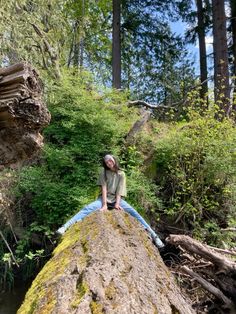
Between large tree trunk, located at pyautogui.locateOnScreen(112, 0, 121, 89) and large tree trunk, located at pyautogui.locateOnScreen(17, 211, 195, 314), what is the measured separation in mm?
10742

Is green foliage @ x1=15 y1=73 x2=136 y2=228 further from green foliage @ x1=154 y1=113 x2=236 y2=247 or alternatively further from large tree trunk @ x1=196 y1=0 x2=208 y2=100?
large tree trunk @ x1=196 y1=0 x2=208 y2=100

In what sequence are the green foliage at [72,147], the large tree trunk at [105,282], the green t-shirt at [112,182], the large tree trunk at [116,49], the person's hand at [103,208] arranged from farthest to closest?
the large tree trunk at [116,49] → the green foliage at [72,147] → the green t-shirt at [112,182] → the person's hand at [103,208] → the large tree trunk at [105,282]

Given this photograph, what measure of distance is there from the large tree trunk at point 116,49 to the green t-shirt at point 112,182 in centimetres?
839

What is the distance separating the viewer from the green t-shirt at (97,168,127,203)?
5746mm

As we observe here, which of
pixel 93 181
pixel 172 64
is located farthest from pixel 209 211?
pixel 172 64

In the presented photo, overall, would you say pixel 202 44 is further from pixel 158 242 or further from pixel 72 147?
pixel 158 242

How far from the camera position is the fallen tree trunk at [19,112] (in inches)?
142

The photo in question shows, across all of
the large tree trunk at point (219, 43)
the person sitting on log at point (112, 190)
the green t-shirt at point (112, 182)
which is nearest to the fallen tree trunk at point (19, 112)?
the person sitting on log at point (112, 190)

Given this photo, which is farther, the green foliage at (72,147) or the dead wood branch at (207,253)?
the green foliage at (72,147)

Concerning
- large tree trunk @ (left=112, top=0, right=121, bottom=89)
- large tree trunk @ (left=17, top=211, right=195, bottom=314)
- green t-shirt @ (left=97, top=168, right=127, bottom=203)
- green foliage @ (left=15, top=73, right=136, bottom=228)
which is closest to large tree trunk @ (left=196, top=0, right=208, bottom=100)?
large tree trunk @ (left=112, top=0, right=121, bottom=89)

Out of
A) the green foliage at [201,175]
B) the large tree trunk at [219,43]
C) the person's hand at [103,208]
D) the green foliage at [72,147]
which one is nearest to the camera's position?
the person's hand at [103,208]

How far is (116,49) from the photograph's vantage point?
46.9 feet

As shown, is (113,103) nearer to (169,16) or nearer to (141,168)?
(141,168)

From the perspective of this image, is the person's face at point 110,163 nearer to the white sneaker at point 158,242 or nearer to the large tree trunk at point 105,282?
the white sneaker at point 158,242
